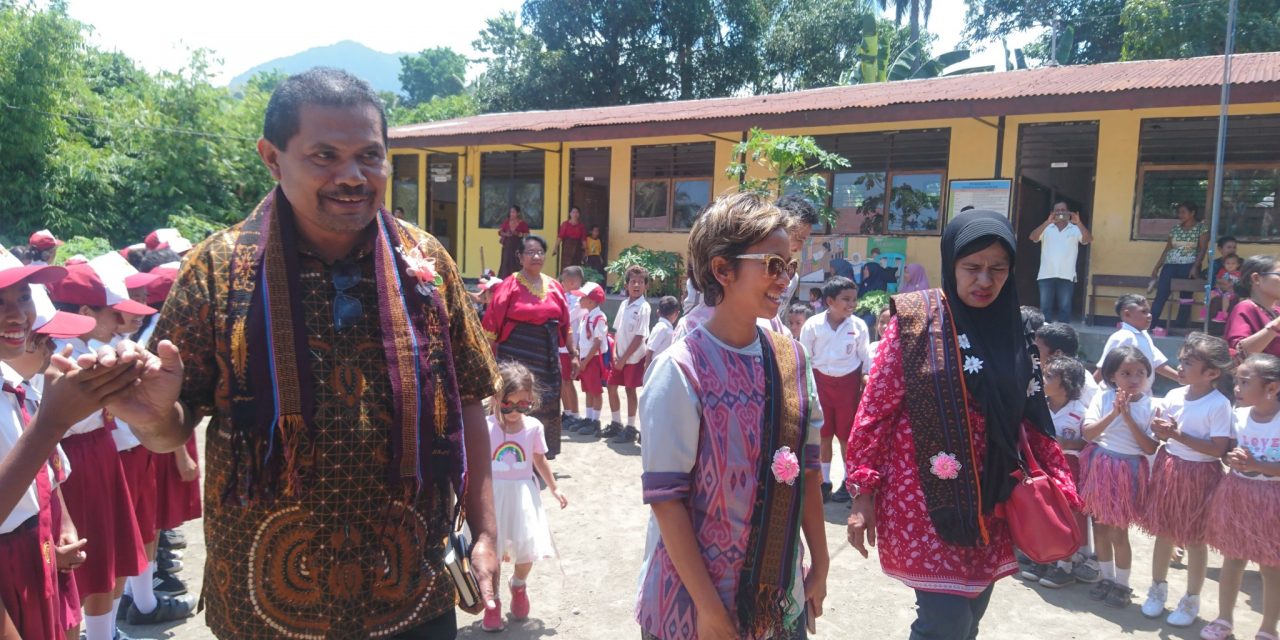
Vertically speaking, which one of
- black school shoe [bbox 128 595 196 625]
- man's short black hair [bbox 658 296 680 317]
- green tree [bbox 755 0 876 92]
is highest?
green tree [bbox 755 0 876 92]

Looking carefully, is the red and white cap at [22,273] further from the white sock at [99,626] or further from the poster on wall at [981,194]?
the poster on wall at [981,194]

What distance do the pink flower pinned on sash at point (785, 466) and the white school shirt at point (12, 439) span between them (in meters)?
2.04

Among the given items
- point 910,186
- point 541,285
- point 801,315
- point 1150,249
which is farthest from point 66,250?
point 1150,249

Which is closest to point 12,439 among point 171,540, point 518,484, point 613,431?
point 518,484

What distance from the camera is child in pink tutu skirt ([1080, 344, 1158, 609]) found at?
4309 millimetres

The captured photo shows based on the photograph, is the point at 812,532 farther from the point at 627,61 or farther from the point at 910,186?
the point at 627,61

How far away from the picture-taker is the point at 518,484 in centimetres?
405

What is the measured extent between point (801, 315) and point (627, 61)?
22.7 meters

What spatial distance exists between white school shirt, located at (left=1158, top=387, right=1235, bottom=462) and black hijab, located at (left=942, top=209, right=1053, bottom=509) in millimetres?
2049

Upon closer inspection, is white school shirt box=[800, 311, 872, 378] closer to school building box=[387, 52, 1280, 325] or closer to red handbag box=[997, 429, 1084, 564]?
red handbag box=[997, 429, 1084, 564]

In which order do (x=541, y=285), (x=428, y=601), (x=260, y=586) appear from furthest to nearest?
(x=541, y=285), (x=428, y=601), (x=260, y=586)

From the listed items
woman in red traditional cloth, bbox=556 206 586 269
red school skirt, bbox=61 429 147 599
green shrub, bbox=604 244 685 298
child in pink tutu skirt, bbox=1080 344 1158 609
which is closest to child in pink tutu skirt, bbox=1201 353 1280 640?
child in pink tutu skirt, bbox=1080 344 1158 609

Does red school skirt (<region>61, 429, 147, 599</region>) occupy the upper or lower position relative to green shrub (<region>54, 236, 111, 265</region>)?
lower

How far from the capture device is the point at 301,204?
169 cm
